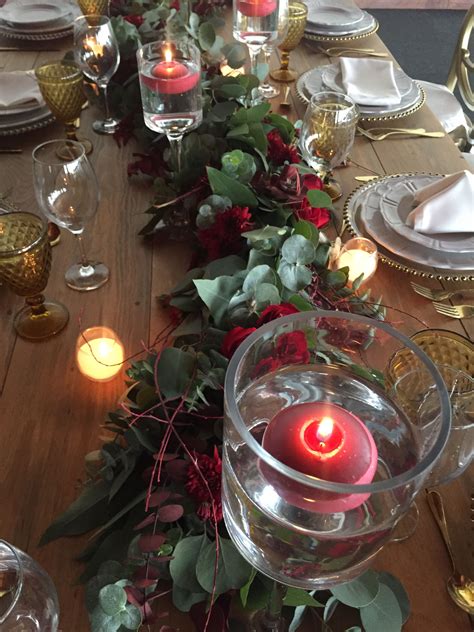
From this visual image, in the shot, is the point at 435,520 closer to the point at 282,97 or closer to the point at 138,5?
the point at 282,97

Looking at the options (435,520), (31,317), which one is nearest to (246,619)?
(435,520)

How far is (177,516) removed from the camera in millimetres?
481

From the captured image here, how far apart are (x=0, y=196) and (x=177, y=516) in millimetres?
683

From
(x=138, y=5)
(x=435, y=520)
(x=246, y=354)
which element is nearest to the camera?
(x=246, y=354)

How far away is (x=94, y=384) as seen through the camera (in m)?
0.69

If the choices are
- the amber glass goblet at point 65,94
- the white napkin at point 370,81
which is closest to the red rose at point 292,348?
the amber glass goblet at point 65,94

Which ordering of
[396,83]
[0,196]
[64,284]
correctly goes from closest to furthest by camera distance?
[64,284], [0,196], [396,83]

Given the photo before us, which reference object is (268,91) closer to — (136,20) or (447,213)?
(136,20)

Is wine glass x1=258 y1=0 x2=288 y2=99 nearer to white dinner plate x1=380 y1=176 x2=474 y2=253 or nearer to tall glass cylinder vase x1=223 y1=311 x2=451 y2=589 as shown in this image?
white dinner plate x1=380 y1=176 x2=474 y2=253

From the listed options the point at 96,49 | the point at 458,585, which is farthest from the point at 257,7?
the point at 458,585

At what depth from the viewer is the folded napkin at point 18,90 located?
1.10 m

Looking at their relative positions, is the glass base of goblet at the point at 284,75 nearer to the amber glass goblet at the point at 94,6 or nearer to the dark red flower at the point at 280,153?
the amber glass goblet at the point at 94,6

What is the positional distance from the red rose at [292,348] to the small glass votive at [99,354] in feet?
0.94

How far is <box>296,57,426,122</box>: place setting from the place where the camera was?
1.18 metres
